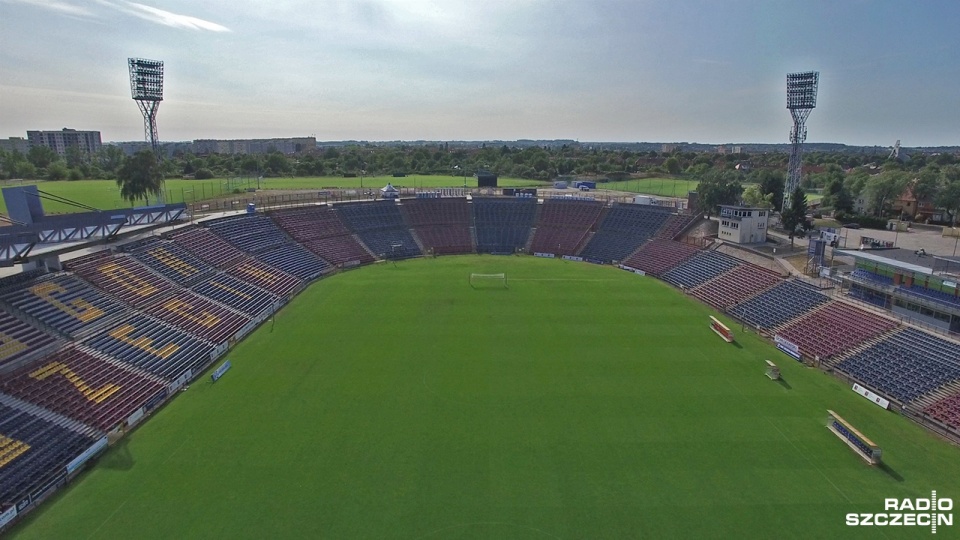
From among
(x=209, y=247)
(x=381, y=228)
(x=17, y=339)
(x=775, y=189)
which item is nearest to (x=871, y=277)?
(x=775, y=189)

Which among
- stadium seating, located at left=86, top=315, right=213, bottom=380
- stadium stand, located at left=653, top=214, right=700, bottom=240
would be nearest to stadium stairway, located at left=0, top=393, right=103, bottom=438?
stadium seating, located at left=86, top=315, right=213, bottom=380

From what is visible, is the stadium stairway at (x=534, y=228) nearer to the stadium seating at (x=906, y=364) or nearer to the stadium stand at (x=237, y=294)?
the stadium stand at (x=237, y=294)

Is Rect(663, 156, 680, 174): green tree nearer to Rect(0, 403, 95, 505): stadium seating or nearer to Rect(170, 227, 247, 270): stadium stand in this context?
Rect(170, 227, 247, 270): stadium stand

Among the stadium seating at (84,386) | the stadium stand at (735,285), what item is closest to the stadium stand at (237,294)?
the stadium seating at (84,386)

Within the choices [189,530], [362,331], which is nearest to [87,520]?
[189,530]

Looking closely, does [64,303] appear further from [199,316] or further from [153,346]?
[199,316]

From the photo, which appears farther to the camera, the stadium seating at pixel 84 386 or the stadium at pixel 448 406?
the stadium seating at pixel 84 386
